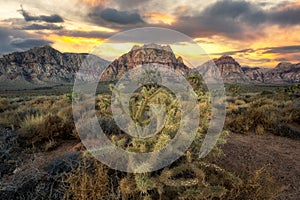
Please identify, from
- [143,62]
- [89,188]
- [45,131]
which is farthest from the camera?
[143,62]

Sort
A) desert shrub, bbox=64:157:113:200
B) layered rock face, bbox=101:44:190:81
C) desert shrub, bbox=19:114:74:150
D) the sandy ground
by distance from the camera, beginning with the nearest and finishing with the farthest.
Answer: desert shrub, bbox=64:157:113:200 → the sandy ground → layered rock face, bbox=101:44:190:81 → desert shrub, bbox=19:114:74:150

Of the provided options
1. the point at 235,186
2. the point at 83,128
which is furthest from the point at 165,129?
the point at 83,128

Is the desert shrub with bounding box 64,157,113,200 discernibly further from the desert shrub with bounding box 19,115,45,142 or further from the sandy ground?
the desert shrub with bounding box 19,115,45,142

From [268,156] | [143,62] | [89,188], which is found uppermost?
[143,62]

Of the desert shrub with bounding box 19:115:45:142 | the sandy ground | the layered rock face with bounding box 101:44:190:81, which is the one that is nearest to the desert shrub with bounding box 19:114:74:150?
the desert shrub with bounding box 19:115:45:142

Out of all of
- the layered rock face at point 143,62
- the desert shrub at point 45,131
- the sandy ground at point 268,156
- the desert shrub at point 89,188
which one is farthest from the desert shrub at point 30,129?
the sandy ground at point 268,156

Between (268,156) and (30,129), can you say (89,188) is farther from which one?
(268,156)

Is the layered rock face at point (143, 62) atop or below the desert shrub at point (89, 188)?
atop

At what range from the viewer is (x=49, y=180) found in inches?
185

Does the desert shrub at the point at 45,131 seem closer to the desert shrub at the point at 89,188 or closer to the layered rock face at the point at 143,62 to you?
the layered rock face at the point at 143,62

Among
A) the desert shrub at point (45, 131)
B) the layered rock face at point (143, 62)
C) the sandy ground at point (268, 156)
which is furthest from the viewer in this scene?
the desert shrub at point (45, 131)

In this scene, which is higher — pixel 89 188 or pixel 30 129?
pixel 89 188

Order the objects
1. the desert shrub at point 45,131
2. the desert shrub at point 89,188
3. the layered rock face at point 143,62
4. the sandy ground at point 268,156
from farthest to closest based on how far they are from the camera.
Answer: the desert shrub at point 45,131 < the layered rock face at point 143,62 < the sandy ground at point 268,156 < the desert shrub at point 89,188

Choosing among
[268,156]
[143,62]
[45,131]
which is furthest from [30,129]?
[268,156]
